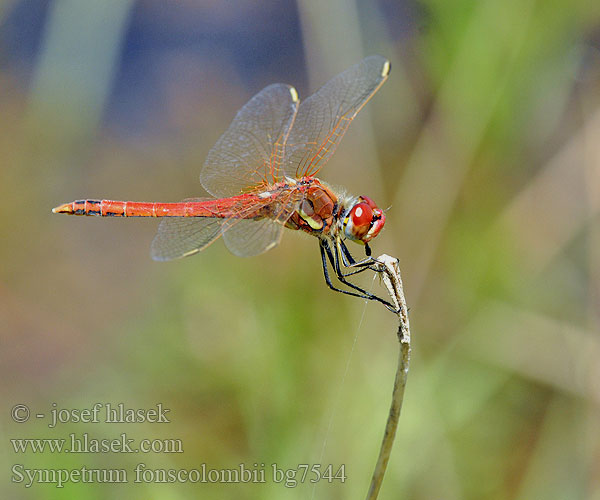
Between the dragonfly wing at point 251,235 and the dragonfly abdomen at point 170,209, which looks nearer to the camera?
the dragonfly wing at point 251,235

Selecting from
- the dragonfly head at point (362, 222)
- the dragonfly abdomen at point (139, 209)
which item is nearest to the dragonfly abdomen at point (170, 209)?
the dragonfly abdomen at point (139, 209)

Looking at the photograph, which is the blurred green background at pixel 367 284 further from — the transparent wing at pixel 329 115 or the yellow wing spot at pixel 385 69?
the yellow wing spot at pixel 385 69

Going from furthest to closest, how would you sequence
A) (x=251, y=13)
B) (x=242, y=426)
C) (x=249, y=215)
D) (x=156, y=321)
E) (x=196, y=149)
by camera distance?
1. (x=251, y=13)
2. (x=196, y=149)
3. (x=156, y=321)
4. (x=242, y=426)
5. (x=249, y=215)

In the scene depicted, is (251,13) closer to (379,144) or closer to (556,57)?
(379,144)

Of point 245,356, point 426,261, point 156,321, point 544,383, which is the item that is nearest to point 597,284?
point 544,383
